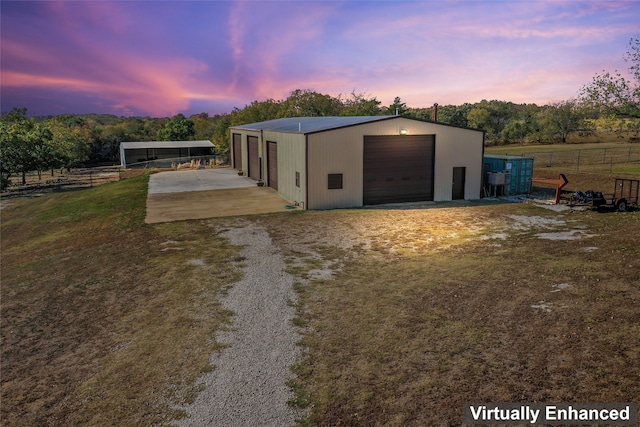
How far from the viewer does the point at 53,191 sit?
144 ft

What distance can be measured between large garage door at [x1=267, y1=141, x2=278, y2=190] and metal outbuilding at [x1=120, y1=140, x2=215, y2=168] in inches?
1480

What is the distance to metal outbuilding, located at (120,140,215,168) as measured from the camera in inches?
2571

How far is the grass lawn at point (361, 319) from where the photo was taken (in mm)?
7402

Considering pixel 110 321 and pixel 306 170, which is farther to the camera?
pixel 306 170

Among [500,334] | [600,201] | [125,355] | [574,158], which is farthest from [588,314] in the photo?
[574,158]

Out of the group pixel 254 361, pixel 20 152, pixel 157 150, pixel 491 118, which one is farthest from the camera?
pixel 491 118

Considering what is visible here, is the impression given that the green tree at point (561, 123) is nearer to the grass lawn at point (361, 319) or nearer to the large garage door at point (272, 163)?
the large garage door at point (272, 163)

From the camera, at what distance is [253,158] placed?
36.2 metres

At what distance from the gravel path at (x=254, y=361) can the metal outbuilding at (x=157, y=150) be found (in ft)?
188

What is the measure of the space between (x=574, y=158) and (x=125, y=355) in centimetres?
5049

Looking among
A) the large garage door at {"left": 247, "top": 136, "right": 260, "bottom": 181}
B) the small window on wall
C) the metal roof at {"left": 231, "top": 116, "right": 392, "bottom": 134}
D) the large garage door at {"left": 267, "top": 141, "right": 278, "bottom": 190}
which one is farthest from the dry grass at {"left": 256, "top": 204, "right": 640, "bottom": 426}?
the large garage door at {"left": 247, "top": 136, "right": 260, "bottom": 181}

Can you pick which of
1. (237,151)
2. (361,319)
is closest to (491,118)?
(237,151)

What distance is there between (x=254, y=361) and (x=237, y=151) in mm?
36240

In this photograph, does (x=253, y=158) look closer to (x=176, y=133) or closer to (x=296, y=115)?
(x=296, y=115)
